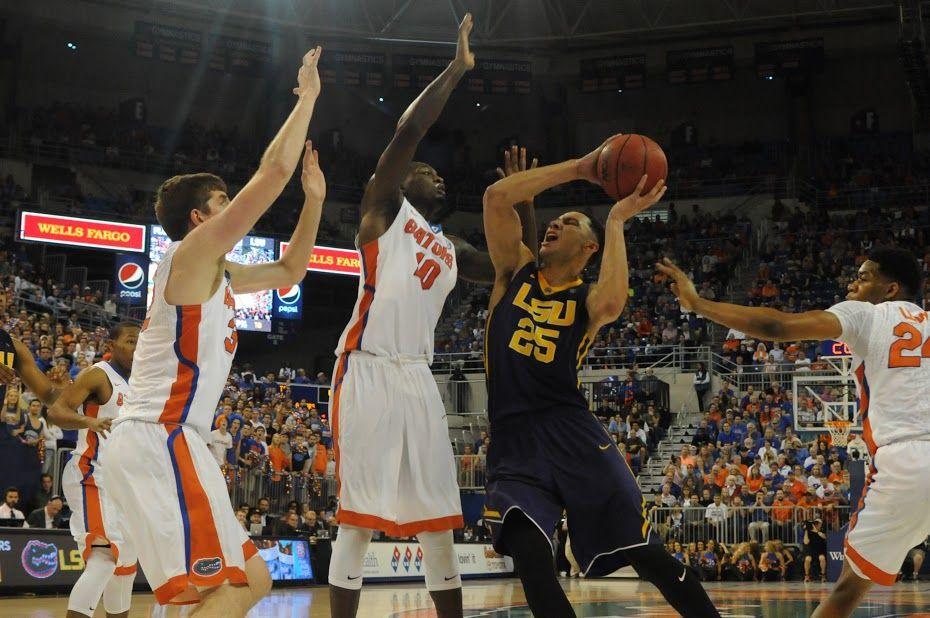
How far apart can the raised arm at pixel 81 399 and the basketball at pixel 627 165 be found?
3399 mm

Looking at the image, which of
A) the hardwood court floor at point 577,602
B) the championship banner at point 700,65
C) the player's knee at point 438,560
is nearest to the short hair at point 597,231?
the player's knee at point 438,560

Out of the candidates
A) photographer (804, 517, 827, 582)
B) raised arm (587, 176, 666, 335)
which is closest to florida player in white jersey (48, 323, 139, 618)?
raised arm (587, 176, 666, 335)

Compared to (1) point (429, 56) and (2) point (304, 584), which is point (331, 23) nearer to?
(1) point (429, 56)

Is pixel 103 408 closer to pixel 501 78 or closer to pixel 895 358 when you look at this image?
pixel 895 358

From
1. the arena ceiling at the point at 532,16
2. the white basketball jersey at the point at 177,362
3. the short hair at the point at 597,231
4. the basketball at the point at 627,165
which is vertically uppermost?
the arena ceiling at the point at 532,16

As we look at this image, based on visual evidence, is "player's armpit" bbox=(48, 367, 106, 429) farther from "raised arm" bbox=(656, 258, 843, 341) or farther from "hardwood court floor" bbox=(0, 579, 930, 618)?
"raised arm" bbox=(656, 258, 843, 341)

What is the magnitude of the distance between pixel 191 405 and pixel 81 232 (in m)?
25.2

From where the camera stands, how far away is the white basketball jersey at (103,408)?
734 cm

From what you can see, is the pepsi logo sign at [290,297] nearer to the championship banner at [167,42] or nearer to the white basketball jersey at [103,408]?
the championship banner at [167,42]

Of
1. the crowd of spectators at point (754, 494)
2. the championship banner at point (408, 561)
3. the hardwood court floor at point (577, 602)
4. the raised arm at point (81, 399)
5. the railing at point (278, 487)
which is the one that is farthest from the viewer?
the crowd of spectators at point (754, 494)

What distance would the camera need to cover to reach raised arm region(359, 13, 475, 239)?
18.6 ft

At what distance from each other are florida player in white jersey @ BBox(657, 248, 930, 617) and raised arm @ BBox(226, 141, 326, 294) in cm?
172

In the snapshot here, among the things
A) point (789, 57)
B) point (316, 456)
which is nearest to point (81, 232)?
point (316, 456)

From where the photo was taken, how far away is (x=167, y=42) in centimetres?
3241
